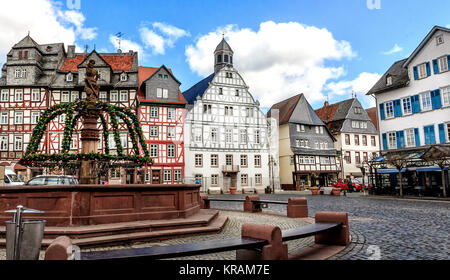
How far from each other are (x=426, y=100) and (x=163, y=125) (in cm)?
2508

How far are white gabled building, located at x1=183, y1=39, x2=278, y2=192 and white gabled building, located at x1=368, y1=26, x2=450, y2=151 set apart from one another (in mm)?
14009

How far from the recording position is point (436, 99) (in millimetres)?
26516

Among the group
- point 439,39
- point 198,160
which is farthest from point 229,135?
point 439,39

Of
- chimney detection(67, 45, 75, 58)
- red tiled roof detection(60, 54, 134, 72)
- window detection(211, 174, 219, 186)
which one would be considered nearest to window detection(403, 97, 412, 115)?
window detection(211, 174, 219, 186)

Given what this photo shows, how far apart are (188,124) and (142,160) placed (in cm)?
2642

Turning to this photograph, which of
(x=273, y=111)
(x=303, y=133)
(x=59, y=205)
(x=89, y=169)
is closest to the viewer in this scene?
(x=59, y=205)

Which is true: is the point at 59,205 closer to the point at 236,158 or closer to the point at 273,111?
the point at 236,158

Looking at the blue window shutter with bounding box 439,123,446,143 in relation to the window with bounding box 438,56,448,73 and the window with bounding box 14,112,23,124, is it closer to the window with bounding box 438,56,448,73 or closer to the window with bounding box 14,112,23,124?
the window with bounding box 438,56,448,73

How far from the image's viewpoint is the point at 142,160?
10.5 m

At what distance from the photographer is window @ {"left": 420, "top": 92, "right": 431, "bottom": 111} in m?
27.1

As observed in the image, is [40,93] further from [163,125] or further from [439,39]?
[439,39]

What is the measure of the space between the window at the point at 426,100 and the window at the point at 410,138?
2150 mm
